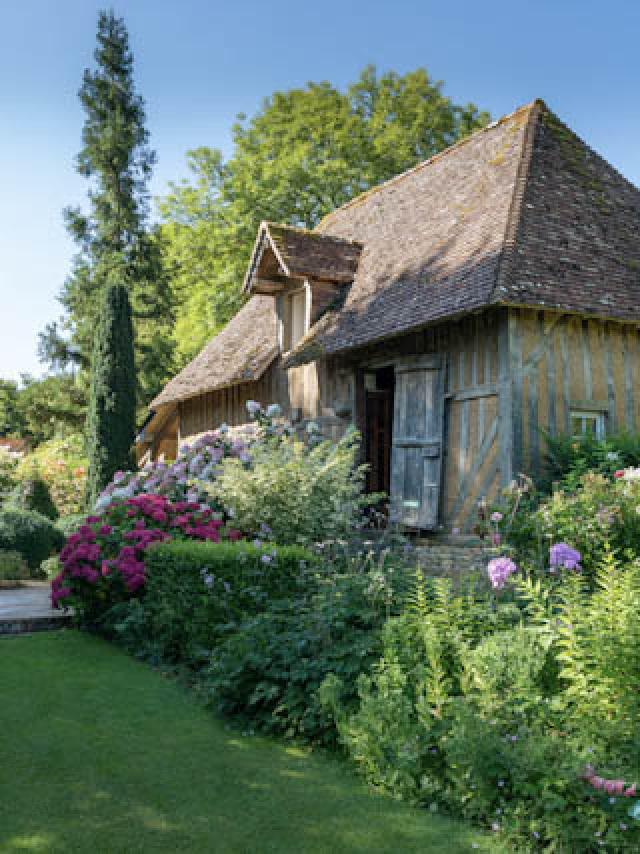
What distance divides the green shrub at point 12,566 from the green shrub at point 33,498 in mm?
2638

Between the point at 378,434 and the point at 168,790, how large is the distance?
8.72 meters

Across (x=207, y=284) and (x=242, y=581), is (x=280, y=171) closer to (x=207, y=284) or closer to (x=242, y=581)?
(x=207, y=284)

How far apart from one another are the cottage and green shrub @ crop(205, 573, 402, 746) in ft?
13.3

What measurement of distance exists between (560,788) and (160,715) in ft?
9.48

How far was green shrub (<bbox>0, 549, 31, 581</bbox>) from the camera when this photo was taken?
39.2 feet

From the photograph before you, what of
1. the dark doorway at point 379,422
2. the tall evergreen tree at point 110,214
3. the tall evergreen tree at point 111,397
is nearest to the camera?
the dark doorway at point 379,422

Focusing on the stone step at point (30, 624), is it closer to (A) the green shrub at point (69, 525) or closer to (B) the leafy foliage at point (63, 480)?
(A) the green shrub at point (69, 525)

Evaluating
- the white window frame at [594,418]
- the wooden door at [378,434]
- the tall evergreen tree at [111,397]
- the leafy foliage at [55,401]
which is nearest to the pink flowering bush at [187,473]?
the wooden door at [378,434]

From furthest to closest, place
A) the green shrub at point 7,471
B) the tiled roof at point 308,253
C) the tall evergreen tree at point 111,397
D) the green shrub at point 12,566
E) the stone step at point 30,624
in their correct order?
1. the green shrub at point 7,471
2. the tall evergreen tree at point 111,397
3. the tiled roof at point 308,253
4. the green shrub at point 12,566
5. the stone step at point 30,624

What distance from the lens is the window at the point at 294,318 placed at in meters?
13.4

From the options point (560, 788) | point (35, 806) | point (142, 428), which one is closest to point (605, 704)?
point (560, 788)

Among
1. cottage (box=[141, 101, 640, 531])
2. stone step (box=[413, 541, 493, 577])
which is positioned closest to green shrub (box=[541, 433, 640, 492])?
cottage (box=[141, 101, 640, 531])

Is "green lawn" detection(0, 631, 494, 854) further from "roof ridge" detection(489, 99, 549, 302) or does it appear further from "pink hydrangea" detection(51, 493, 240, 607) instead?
"roof ridge" detection(489, 99, 549, 302)

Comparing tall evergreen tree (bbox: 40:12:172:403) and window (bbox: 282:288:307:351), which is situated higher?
tall evergreen tree (bbox: 40:12:172:403)
